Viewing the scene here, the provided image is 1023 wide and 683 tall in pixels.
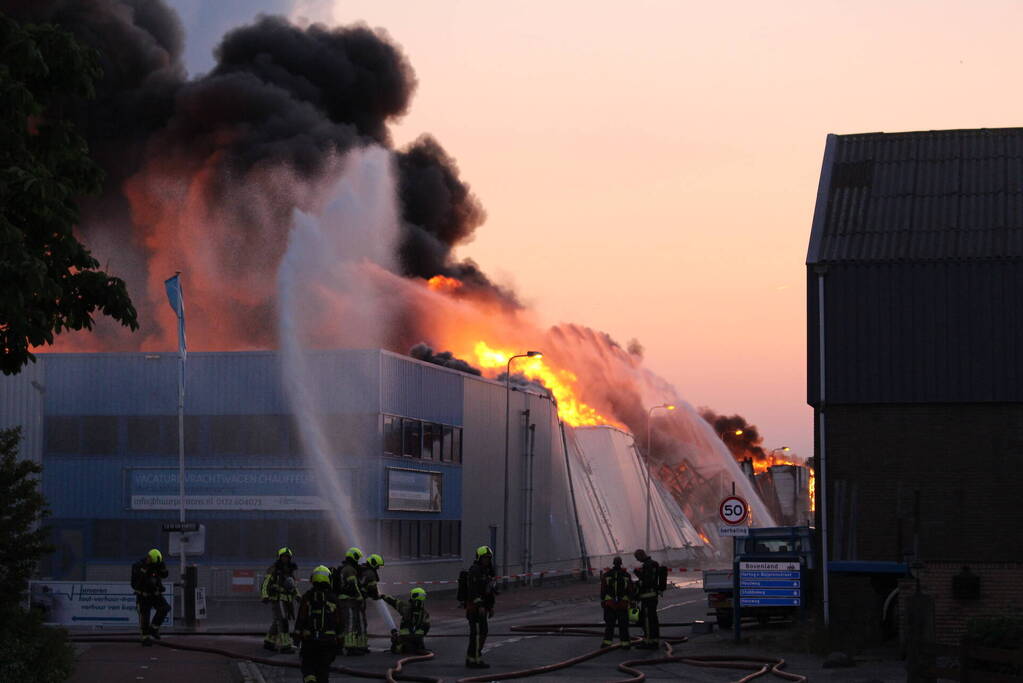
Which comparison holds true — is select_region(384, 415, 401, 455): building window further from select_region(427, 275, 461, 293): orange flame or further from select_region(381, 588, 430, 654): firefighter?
select_region(427, 275, 461, 293): orange flame

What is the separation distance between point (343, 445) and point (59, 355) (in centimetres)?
872

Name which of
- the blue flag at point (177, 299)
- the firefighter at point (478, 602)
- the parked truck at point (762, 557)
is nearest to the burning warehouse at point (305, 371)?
the blue flag at point (177, 299)

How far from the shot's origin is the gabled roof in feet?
85.8

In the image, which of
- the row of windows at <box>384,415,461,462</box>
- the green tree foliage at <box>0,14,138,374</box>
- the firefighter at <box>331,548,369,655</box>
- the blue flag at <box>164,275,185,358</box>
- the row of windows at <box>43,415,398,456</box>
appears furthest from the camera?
the row of windows at <box>384,415,461,462</box>

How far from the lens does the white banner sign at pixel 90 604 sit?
28.2 meters

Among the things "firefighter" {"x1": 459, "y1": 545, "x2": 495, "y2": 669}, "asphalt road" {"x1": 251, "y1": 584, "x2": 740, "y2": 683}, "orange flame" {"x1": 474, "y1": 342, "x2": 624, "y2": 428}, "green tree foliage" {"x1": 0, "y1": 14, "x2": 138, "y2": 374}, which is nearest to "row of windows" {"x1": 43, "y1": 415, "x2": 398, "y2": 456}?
"asphalt road" {"x1": 251, "y1": 584, "x2": 740, "y2": 683}

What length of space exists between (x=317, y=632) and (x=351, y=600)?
23.0ft

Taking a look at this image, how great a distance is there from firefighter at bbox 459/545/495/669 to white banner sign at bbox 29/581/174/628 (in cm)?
897

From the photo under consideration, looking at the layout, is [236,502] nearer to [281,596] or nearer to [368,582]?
[281,596]

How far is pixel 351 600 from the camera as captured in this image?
74.3 feet

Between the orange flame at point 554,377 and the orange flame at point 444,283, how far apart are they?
23.8 feet

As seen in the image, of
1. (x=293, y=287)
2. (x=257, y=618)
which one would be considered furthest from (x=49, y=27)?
(x=293, y=287)

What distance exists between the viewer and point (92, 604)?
2833cm

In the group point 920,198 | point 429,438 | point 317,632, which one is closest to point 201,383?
point 429,438
